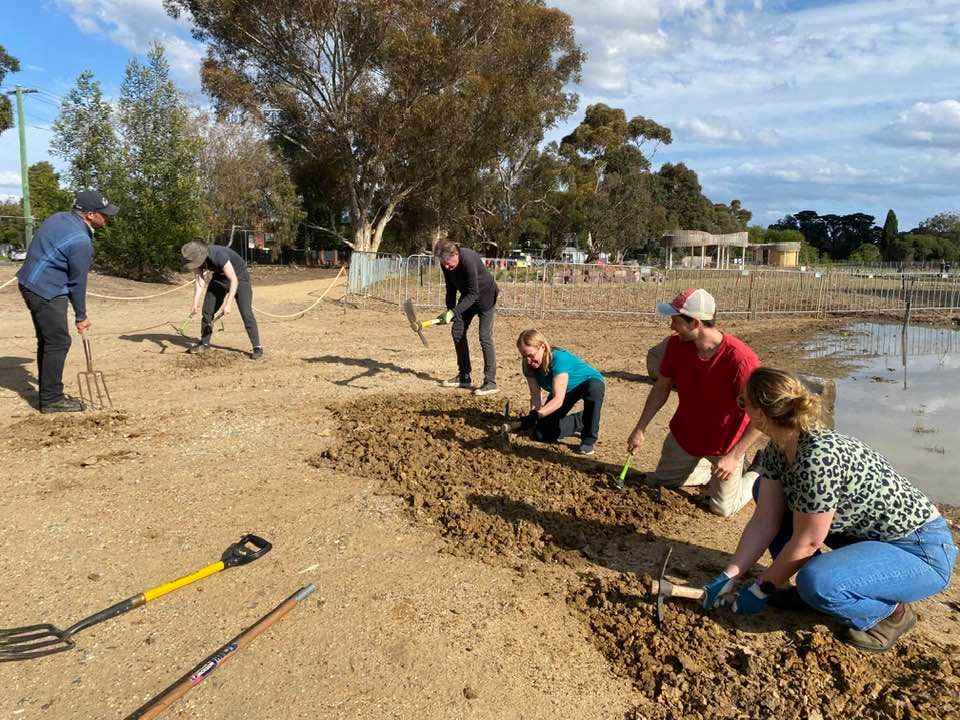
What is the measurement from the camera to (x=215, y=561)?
3.61 m

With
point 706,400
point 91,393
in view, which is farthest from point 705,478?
point 91,393

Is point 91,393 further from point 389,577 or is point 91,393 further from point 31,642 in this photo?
point 389,577

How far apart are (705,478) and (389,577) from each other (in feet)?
7.92

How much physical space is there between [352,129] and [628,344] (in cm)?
2107

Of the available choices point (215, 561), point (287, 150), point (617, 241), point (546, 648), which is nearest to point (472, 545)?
point (546, 648)

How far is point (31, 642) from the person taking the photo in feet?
9.41

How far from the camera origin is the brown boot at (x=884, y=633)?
9.33 feet

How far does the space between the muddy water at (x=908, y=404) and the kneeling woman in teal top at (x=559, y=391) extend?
261cm

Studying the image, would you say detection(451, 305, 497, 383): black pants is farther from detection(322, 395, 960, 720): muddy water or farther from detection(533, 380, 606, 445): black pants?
detection(533, 380, 606, 445): black pants

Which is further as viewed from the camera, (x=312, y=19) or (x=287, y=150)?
(x=287, y=150)

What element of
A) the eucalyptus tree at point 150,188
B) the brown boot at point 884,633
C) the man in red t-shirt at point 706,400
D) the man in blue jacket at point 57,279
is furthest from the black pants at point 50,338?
the eucalyptus tree at point 150,188

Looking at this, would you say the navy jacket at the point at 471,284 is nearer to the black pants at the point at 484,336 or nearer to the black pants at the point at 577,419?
the black pants at the point at 484,336

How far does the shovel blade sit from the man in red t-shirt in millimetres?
3166

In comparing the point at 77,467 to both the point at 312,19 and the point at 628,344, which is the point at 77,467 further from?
the point at 312,19
